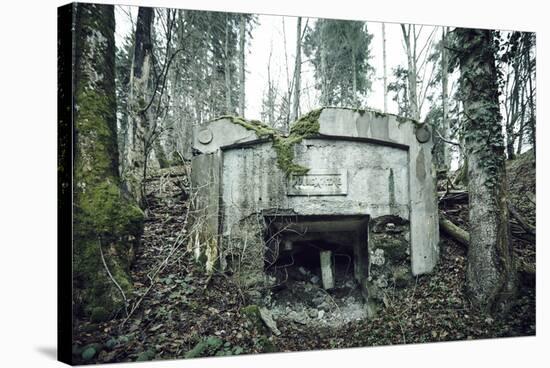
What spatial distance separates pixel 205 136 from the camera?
4.66 meters

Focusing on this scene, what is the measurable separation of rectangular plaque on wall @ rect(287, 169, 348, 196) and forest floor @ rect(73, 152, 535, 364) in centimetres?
118

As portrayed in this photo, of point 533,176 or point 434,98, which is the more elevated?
point 434,98

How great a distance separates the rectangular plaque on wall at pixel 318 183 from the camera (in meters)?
4.67

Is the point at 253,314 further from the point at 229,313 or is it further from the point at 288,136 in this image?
the point at 288,136

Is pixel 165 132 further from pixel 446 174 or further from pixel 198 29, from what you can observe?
pixel 446 174

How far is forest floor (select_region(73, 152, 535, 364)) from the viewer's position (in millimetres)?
3836

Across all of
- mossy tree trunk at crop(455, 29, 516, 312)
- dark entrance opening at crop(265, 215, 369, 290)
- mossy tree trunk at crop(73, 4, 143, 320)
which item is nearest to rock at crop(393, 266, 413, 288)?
dark entrance opening at crop(265, 215, 369, 290)

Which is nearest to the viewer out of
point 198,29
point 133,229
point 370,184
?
point 133,229

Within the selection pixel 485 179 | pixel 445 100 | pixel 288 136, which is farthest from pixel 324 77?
pixel 485 179

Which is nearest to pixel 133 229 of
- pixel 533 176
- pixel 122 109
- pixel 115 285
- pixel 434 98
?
pixel 115 285

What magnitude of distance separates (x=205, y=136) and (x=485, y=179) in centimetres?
309

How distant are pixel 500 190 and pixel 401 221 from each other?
1.13m

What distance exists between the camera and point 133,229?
4133 mm

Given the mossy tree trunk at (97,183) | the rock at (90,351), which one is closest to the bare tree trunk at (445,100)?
the mossy tree trunk at (97,183)
